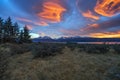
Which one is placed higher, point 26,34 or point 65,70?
point 26,34

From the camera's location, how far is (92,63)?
1121 centimetres

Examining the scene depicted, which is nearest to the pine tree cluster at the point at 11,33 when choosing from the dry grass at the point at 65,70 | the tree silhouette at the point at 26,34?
the tree silhouette at the point at 26,34

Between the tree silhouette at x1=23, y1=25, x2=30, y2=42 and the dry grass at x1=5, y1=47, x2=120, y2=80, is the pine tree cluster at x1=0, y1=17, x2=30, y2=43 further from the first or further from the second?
the dry grass at x1=5, y1=47, x2=120, y2=80

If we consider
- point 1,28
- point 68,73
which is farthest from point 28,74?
point 1,28

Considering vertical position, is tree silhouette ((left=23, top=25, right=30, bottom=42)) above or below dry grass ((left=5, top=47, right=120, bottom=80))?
above

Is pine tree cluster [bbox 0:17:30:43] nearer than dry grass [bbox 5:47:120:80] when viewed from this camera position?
No

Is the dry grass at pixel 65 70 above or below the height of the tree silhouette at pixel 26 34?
below

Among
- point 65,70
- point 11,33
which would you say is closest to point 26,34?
point 11,33

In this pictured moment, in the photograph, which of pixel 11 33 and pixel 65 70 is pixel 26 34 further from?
pixel 65 70

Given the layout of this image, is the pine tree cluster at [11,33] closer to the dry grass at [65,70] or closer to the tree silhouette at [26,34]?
the tree silhouette at [26,34]

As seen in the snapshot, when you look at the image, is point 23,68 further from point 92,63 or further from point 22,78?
point 92,63

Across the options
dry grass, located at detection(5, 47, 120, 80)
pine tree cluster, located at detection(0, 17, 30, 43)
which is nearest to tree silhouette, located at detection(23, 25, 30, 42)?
pine tree cluster, located at detection(0, 17, 30, 43)

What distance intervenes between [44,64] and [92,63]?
3.51 m

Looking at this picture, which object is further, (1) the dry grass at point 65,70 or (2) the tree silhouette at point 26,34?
(2) the tree silhouette at point 26,34
